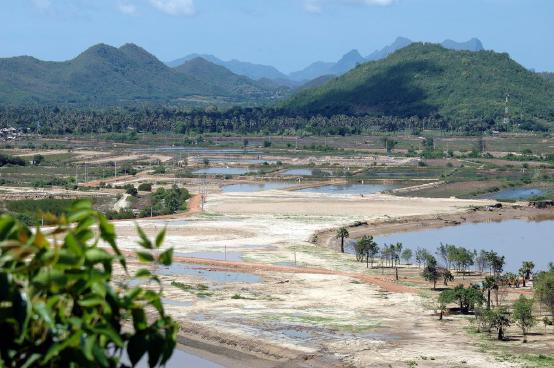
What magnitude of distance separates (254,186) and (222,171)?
1218 centimetres

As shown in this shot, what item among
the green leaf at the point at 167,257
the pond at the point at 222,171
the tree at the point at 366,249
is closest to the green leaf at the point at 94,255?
the green leaf at the point at 167,257

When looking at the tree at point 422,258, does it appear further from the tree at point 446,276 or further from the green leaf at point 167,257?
the green leaf at point 167,257

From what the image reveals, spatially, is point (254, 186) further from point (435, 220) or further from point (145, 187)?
point (435, 220)

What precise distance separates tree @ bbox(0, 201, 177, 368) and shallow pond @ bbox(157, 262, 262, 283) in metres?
33.3

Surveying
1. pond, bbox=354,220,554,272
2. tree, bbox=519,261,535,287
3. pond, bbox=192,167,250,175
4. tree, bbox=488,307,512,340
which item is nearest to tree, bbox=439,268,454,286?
tree, bbox=519,261,535,287

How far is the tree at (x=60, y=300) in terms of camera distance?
403cm

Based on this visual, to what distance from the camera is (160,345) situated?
4387 millimetres

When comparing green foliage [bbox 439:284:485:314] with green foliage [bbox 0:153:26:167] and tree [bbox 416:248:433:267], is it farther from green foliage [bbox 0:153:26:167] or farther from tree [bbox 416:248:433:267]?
green foliage [bbox 0:153:26:167]

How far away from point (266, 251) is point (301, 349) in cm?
2054

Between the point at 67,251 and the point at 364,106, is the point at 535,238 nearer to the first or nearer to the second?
the point at 67,251

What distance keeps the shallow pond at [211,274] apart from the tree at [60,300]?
3332cm

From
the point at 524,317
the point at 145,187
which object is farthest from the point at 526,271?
the point at 145,187

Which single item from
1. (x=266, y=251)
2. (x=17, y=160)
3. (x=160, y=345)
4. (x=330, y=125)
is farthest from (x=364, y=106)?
(x=160, y=345)

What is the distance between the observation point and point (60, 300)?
13.7 feet
